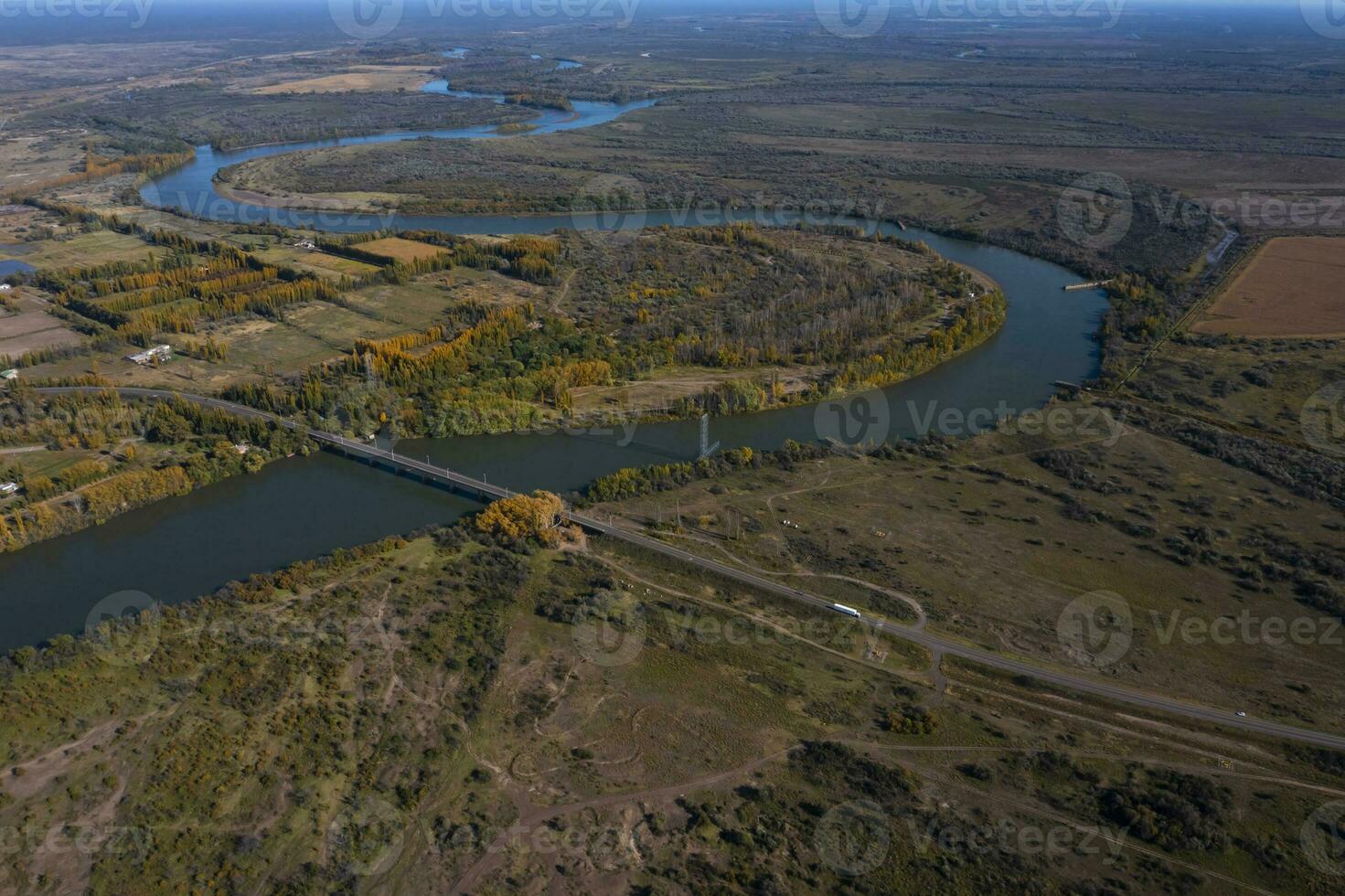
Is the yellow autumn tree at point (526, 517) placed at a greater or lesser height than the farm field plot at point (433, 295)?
lesser

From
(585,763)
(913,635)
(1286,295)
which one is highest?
(1286,295)

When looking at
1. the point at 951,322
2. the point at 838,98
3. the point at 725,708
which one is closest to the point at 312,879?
the point at 725,708

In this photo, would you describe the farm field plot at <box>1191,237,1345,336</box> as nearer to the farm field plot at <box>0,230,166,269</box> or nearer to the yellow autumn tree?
the yellow autumn tree

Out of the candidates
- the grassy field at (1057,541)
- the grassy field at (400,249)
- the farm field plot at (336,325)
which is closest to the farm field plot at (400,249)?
the grassy field at (400,249)

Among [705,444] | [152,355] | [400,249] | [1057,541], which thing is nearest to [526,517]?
[705,444]

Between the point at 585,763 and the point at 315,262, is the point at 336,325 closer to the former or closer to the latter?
the point at 315,262

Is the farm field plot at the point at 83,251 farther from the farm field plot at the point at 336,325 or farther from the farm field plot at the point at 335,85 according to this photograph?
the farm field plot at the point at 335,85

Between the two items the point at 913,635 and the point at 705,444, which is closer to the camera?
the point at 913,635

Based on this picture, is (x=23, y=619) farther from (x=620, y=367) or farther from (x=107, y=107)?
(x=107, y=107)
